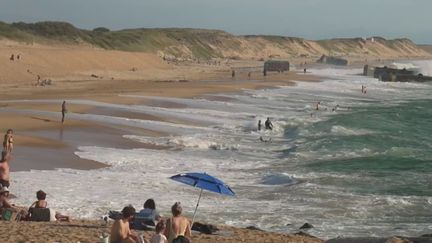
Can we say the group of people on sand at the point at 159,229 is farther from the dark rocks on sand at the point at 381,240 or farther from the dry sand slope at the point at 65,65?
the dry sand slope at the point at 65,65

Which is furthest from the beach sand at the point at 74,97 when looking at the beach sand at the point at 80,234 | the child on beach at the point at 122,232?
the child on beach at the point at 122,232

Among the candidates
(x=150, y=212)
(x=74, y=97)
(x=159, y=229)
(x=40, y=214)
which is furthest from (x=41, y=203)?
Answer: (x=74, y=97)

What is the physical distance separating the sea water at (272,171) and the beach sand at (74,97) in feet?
4.06

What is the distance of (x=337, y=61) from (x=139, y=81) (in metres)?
82.5

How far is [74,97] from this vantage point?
151ft

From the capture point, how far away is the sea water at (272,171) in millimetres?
17609

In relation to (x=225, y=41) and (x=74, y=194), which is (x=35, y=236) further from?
(x=225, y=41)

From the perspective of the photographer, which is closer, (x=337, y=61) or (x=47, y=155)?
(x=47, y=155)

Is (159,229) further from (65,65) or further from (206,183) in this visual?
(65,65)

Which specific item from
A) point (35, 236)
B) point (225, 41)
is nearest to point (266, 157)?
point (35, 236)

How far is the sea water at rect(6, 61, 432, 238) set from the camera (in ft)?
57.8

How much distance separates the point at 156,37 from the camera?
434 feet

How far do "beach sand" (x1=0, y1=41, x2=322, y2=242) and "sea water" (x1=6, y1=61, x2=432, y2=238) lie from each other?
1239mm

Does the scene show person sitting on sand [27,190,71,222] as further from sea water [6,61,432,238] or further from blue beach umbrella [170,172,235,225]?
blue beach umbrella [170,172,235,225]
